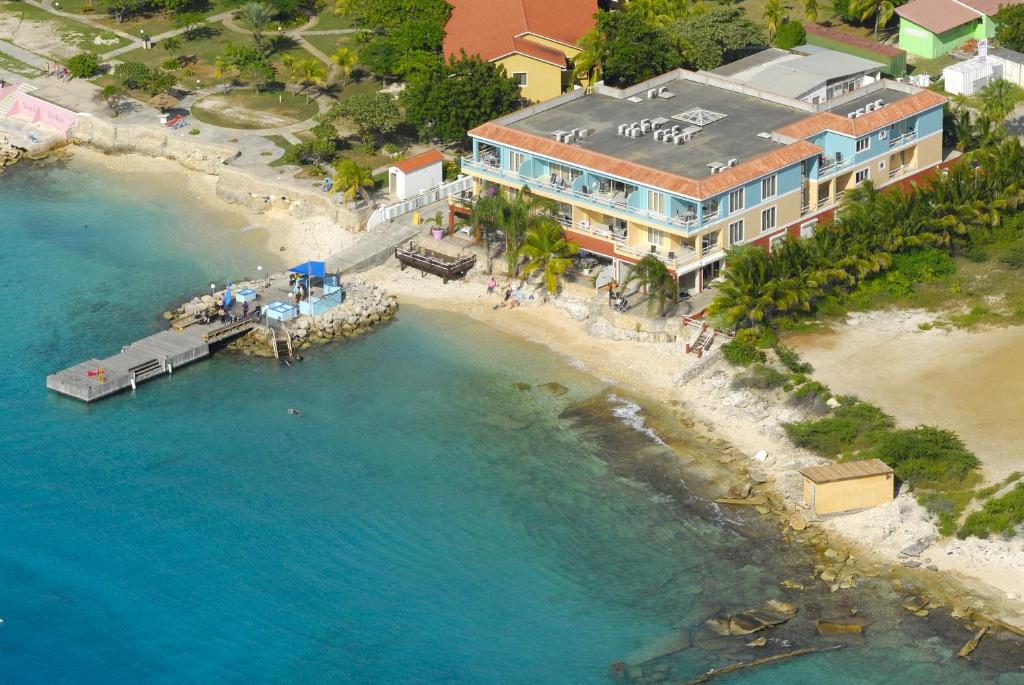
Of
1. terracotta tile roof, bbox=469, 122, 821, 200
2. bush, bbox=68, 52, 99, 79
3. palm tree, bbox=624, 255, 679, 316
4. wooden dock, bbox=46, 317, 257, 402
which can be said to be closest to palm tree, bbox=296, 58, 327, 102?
bush, bbox=68, 52, 99, 79

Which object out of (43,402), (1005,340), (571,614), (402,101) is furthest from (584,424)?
(402,101)

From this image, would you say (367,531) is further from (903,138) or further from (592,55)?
(592,55)

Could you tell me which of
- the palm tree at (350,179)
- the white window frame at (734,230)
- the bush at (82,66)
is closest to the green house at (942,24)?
the white window frame at (734,230)

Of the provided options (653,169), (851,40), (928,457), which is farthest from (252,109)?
(928,457)

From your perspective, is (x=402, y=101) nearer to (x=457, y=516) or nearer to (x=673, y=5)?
(x=673, y=5)

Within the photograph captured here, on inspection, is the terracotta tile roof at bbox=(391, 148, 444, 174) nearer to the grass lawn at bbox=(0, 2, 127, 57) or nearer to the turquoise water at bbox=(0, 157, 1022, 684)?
the turquoise water at bbox=(0, 157, 1022, 684)

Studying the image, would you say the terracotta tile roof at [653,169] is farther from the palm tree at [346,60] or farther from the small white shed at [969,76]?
the small white shed at [969,76]
